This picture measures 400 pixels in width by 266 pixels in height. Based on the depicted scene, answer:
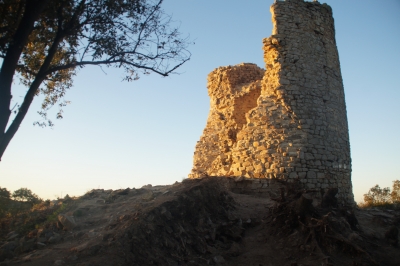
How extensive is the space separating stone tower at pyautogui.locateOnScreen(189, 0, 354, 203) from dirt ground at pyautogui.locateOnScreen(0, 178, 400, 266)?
1.77 metres

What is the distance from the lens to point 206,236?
A: 19.7ft

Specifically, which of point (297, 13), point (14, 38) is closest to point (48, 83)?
point (14, 38)

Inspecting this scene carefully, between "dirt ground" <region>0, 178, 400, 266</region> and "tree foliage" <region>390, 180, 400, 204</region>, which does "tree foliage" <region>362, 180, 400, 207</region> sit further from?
"dirt ground" <region>0, 178, 400, 266</region>

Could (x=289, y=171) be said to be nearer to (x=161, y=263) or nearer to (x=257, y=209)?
(x=257, y=209)

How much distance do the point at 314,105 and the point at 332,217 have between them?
3.57m

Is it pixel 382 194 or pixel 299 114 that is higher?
pixel 299 114

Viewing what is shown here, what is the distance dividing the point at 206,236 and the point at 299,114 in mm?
4431

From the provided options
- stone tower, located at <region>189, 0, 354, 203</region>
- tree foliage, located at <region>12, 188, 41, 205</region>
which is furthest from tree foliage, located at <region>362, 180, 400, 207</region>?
tree foliage, located at <region>12, 188, 41, 205</region>

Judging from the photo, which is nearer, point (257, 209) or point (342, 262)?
point (342, 262)

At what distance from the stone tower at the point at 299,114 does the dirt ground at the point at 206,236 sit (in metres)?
1.77

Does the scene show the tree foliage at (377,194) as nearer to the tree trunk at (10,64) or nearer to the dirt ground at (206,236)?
the dirt ground at (206,236)

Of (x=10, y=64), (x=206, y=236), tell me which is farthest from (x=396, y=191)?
(x=10, y=64)

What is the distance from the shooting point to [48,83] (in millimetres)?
8289

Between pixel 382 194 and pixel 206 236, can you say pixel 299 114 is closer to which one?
pixel 206 236
